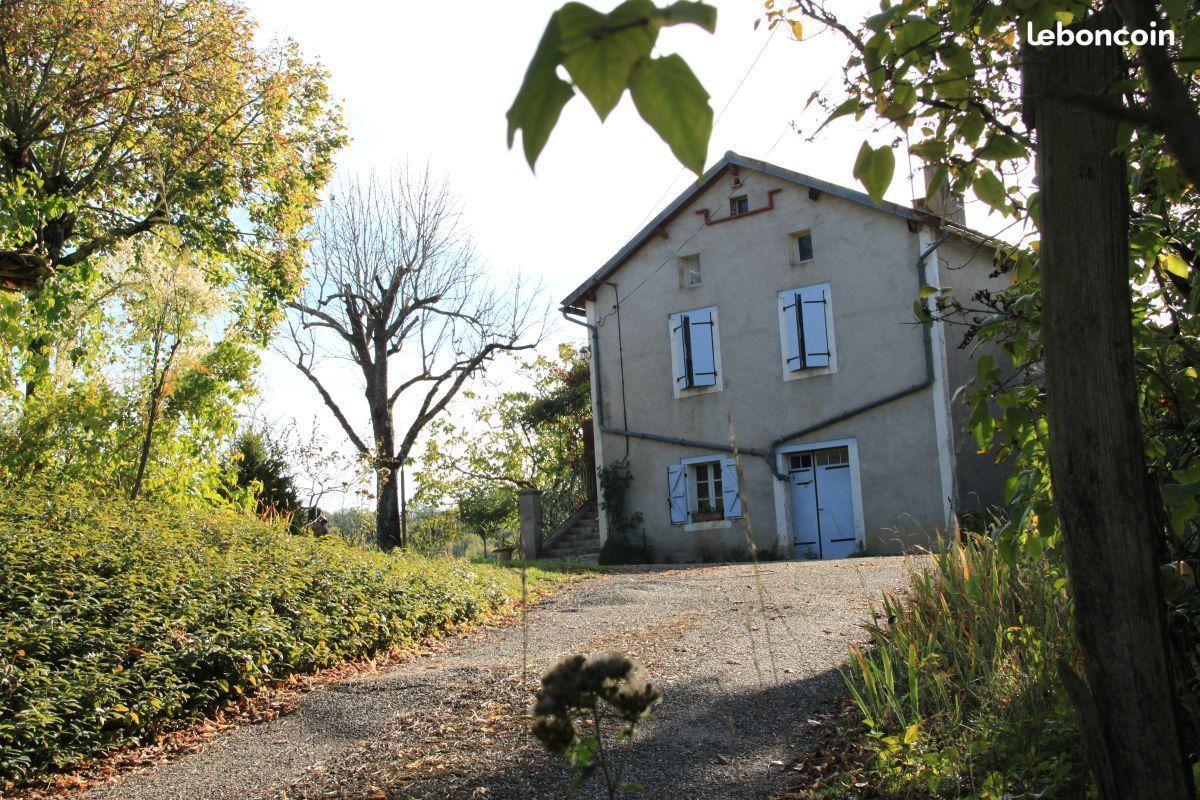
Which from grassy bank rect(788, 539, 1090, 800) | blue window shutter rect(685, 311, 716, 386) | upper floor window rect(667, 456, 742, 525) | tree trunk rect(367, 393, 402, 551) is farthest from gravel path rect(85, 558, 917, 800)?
tree trunk rect(367, 393, 402, 551)

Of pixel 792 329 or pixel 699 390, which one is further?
pixel 699 390

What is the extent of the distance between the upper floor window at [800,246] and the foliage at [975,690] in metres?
11.3

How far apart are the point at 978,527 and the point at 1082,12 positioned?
11389 mm

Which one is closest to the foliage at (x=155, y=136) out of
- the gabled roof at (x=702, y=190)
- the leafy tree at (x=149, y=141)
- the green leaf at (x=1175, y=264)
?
the leafy tree at (x=149, y=141)

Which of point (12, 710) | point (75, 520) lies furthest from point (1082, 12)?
point (75, 520)

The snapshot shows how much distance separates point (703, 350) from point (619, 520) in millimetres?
3600

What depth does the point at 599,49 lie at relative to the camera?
73 centimetres

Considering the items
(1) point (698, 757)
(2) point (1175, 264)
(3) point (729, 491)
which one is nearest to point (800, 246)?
(3) point (729, 491)

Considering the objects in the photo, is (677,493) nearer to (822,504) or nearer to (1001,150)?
(822,504)

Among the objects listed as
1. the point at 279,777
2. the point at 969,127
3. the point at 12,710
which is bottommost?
the point at 279,777

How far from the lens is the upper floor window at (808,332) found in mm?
14984

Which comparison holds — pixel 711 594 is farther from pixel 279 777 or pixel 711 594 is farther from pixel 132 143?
pixel 132 143

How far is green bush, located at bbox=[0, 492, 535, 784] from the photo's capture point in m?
4.32

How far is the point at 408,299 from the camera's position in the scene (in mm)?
19672
